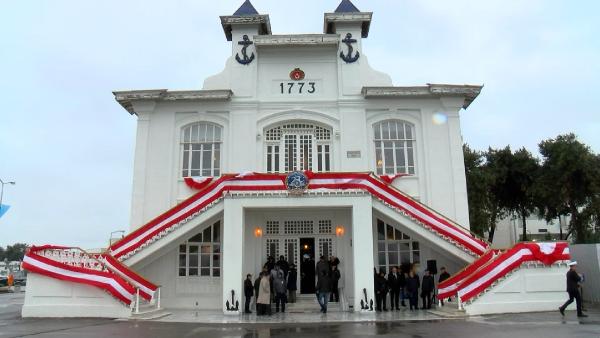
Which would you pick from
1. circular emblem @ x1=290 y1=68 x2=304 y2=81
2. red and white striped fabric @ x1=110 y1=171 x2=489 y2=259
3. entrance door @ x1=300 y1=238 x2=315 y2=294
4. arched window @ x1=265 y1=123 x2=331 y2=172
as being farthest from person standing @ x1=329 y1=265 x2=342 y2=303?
circular emblem @ x1=290 y1=68 x2=304 y2=81

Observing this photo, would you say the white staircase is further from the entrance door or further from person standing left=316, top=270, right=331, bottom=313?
person standing left=316, top=270, right=331, bottom=313

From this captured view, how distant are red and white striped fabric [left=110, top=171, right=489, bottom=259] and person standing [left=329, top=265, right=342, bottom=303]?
3035 millimetres

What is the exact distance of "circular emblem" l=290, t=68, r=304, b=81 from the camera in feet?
71.9

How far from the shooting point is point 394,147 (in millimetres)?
21234

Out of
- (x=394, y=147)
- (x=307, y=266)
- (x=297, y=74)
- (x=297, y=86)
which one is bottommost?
(x=307, y=266)

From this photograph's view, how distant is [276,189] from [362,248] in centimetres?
377

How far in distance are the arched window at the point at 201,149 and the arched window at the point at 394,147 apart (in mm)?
7016

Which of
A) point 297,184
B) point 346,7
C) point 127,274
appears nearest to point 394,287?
point 297,184

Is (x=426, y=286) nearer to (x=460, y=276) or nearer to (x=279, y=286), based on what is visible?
(x=460, y=276)

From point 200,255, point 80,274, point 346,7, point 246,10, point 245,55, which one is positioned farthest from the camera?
point 246,10

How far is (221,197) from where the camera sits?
59.1 feet

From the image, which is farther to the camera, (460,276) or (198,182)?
(198,182)

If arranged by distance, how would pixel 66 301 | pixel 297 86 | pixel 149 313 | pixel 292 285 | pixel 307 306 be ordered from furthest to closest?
1. pixel 297 86
2. pixel 292 285
3. pixel 307 306
4. pixel 149 313
5. pixel 66 301

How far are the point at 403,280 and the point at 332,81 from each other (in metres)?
9.27
